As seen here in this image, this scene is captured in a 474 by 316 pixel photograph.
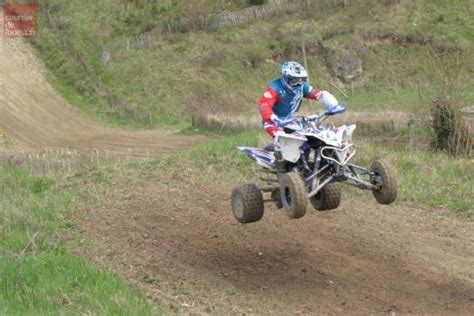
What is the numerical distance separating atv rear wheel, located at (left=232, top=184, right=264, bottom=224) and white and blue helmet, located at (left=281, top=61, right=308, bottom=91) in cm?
144

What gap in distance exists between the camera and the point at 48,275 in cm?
859

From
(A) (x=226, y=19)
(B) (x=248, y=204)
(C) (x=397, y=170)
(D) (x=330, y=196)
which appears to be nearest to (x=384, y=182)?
(D) (x=330, y=196)

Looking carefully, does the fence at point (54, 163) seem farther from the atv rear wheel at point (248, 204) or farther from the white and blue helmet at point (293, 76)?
the white and blue helmet at point (293, 76)

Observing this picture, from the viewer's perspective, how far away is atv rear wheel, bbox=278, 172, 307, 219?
8.05 metres

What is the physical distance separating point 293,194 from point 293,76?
1798mm

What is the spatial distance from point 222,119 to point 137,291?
67.8 ft

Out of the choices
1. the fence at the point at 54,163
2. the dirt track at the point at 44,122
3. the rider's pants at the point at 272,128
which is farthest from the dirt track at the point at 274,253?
the dirt track at the point at 44,122

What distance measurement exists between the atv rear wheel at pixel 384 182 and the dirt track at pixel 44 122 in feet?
52.0

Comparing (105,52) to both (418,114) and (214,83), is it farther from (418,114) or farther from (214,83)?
(418,114)

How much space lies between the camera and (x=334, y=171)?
8.47 m

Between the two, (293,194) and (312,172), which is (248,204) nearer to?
(312,172)

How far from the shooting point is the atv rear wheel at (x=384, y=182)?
27.9 ft

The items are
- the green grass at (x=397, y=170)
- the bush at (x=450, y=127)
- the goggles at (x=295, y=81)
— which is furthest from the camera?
the bush at (x=450, y=127)

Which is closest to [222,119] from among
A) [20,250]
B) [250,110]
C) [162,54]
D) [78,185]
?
[250,110]
